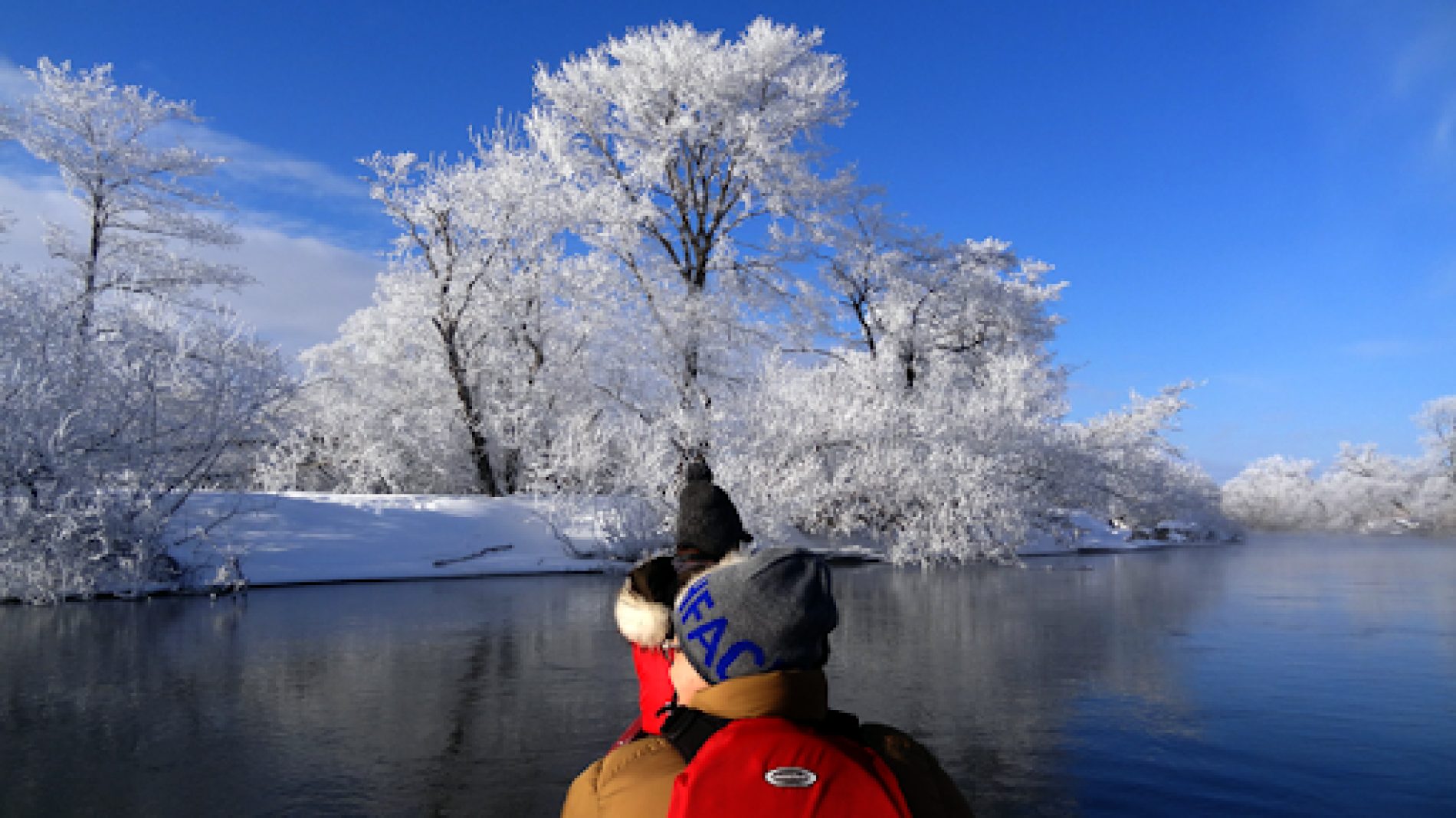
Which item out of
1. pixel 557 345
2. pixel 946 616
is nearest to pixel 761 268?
pixel 557 345

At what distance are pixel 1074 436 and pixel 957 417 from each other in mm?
6350

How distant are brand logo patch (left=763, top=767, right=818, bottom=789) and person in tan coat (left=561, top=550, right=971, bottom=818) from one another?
0.45 ft

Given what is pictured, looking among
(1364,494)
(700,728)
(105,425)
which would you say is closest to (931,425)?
(105,425)

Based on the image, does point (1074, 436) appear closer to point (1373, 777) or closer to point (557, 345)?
point (557, 345)

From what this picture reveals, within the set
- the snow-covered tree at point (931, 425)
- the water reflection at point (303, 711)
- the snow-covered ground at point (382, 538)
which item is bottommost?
the water reflection at point (303, 711)

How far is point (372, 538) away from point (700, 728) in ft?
52.9

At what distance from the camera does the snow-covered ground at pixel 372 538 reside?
48.8ft

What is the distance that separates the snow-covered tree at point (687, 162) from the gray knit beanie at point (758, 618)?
20.2 metres

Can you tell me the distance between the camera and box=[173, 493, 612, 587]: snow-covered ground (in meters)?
14.9

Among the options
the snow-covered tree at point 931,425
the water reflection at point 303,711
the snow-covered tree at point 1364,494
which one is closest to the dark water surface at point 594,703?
the water reflection at point 303,711

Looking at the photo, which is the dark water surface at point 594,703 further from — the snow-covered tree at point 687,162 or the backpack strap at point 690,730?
the snow-covered tree at point 687,162

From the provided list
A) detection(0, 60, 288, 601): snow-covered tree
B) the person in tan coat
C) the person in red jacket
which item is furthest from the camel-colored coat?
detection(0, 60, 288, 601): snow-covered tree

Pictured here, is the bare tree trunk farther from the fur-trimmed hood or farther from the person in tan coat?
the person in tan coat

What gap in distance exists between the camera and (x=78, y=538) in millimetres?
12453
